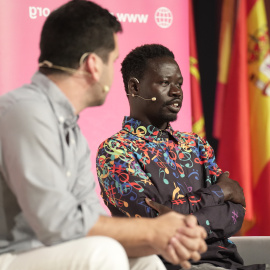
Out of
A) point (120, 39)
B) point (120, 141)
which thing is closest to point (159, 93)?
point (120, 141)

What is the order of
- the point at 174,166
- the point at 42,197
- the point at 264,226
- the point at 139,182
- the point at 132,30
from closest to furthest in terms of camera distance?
1. the point at 42,197
2. the point at 139,182
3. the point at 174,166
4. the point at 132,30
5. the point at 264,226

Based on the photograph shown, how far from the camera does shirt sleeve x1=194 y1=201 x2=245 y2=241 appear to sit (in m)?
2.29

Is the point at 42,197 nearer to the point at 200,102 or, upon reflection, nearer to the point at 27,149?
the point at 27,149

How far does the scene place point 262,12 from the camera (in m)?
3.84

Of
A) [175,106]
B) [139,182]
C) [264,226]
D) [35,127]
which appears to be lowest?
[264,226]

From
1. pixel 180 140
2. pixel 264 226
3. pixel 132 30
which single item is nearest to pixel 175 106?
pixel 180 140

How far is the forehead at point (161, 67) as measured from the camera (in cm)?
265

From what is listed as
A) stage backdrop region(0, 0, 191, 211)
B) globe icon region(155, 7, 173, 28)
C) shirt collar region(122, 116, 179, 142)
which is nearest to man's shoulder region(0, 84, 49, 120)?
shirt collar region(122, 116, 179, 142)

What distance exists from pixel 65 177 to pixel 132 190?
78 cm

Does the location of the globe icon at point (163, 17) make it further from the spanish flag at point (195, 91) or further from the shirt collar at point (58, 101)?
the shirt collar at point (58, 101)

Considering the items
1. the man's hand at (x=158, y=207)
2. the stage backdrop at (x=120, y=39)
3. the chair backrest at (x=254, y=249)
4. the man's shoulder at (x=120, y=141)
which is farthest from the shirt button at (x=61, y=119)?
the stage backdrop at (x=120, y=39)

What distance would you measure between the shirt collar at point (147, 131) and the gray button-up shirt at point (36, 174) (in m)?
0.97

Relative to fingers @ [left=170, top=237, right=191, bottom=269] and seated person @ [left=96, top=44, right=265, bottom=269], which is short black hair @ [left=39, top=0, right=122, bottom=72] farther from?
seated person @ [left=96, top=44, right=265, bottom=269]

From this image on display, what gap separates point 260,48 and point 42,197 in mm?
2720
